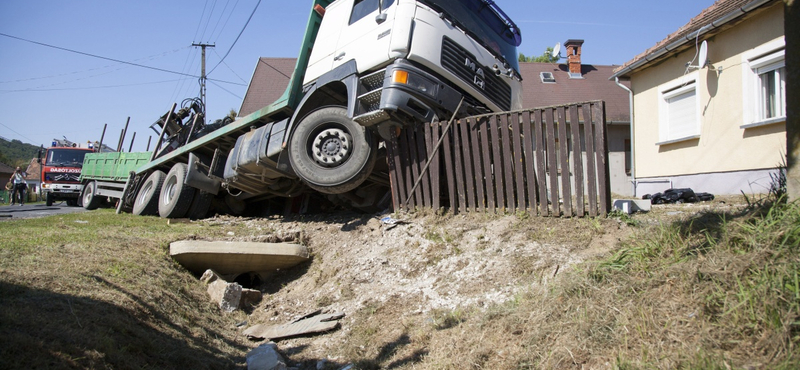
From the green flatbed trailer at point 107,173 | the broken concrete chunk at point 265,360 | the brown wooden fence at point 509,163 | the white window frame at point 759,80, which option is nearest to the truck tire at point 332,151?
the brown wooden fence at point 509,163

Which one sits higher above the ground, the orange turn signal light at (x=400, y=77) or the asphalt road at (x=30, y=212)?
the orange turn signal light at (x=400, y=77)

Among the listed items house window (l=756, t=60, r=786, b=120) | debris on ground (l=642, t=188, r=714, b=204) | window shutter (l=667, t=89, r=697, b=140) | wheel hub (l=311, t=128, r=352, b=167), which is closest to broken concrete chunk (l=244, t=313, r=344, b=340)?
wheel hub (l=311, t=128, r=352, b=167)

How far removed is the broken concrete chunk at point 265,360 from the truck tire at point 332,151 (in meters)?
2.43

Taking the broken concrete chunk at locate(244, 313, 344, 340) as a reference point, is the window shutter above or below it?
above

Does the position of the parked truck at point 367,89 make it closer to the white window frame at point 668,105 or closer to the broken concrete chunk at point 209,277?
the broken concrete chunk at point 209,277

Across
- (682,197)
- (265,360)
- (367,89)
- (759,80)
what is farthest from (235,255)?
(759,80)

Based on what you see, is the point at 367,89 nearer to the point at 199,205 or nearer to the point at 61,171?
the point at 199,205

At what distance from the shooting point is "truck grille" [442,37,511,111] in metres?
5.30

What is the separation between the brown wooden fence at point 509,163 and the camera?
4.42 m

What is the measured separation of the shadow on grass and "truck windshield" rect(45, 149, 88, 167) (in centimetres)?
2199

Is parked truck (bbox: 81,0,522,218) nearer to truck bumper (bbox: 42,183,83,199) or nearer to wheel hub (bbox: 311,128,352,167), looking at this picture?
wheel hub (bbox: 311,128,352,167)

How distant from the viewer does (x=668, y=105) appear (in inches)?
390

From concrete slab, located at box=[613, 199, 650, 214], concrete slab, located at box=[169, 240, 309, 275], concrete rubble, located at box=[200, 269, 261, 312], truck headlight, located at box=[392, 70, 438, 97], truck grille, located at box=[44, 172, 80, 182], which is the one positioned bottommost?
concrete rubble, located at box=[200, 269, 261, 312]

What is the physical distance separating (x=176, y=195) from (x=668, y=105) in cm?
999
